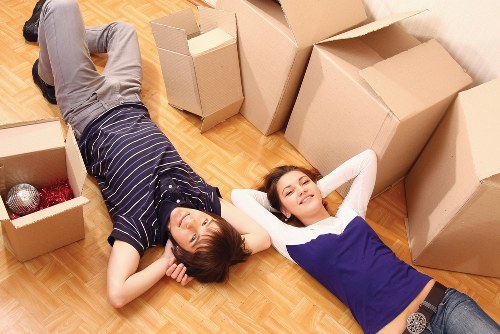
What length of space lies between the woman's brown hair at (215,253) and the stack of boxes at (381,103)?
0.50 meters

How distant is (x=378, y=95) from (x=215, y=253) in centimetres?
65

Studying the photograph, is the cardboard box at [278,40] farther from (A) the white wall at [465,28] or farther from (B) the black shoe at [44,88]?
(B) the black shoe at [44,88]

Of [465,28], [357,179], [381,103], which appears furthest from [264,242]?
[465,28]

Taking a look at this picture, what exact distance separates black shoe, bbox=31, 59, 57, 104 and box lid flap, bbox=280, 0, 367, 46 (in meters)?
0.86

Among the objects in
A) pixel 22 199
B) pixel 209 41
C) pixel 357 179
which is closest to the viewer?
pixel 22 199

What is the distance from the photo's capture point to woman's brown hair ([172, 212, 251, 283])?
1348 millimetres

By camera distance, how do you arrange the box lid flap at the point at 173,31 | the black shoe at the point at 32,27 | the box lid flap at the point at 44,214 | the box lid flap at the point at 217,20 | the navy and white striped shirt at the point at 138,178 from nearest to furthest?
the box lid flap at the point at 44,214, the navy and white striped shirt at the point at 138,178, the box lid flap at the point at 173,31, the box lid flap at the point at 217,20, the black shoe at the point at 32,27

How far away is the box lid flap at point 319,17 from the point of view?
1527mm

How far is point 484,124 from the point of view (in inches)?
54.9

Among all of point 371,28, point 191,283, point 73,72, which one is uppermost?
point 371,28

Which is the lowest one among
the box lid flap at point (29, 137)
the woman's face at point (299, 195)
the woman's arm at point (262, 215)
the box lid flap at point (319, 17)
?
the woman's arm at point (262, 215)

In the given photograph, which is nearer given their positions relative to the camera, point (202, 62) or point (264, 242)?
point (264, 242)

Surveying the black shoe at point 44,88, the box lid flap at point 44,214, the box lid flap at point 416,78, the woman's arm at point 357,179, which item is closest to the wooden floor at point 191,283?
the black shoe at point 44,88

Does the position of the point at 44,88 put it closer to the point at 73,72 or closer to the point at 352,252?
the point at 73,72
